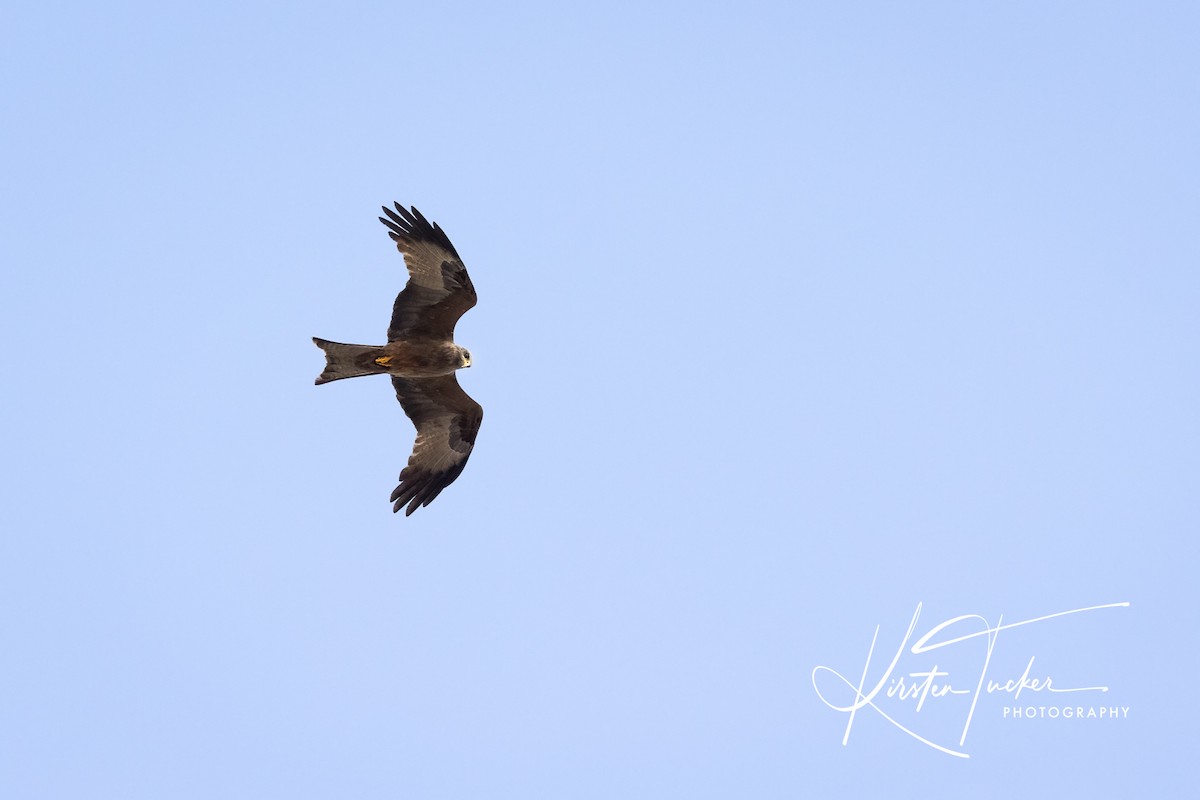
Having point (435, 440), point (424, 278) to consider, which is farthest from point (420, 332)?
point (435, 440)

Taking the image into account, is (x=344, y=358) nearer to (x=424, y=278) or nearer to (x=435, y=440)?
(x=424, y=278)

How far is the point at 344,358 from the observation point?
20.4 meters

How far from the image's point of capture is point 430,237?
20.4 meters

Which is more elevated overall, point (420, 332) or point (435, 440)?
point (420, 332)

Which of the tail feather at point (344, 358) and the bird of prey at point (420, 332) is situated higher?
the bird of prey at point (420, 332)

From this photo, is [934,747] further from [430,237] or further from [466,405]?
[430,237]

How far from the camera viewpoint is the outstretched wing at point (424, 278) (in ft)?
67.1

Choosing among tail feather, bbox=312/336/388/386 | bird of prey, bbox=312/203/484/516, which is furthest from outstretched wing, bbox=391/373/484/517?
tail feather, bbox=312/336/388/386

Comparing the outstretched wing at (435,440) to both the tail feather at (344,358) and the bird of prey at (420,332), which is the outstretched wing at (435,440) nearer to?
the bird of prey at (420,332)

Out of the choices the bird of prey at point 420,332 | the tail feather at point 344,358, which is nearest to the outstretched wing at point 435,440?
the bird of prey at point 420,332

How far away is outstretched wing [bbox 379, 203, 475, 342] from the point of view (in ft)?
67.1

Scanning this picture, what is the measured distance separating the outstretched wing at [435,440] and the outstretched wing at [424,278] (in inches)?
57.2

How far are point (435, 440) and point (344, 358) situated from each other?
7.75ft

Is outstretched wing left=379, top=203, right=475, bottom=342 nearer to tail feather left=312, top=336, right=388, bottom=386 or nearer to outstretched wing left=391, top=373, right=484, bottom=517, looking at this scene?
tail feather left=312, top=336, right=388, bottom=386
